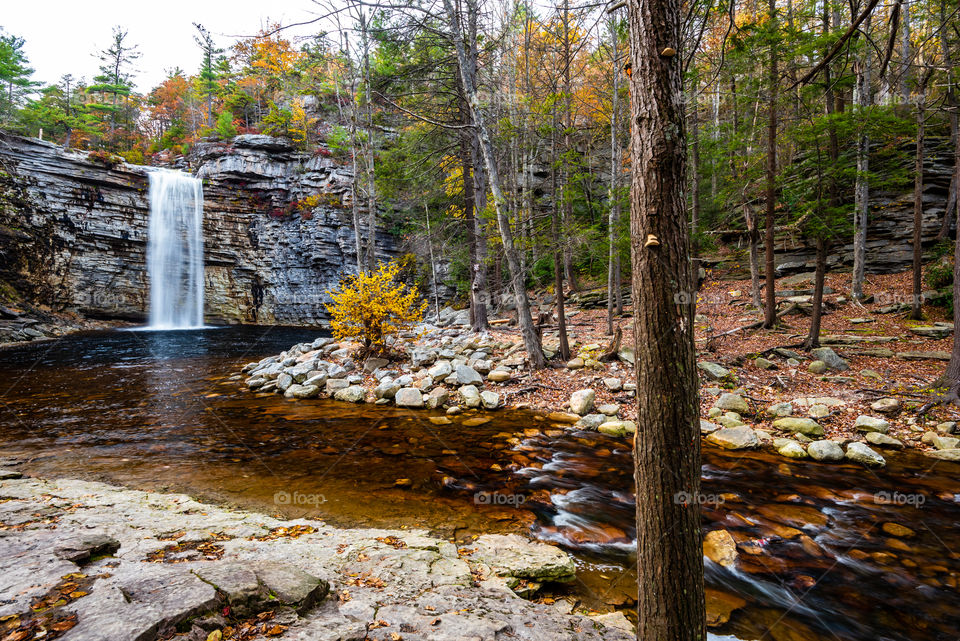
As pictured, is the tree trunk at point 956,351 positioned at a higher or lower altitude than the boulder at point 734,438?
higher

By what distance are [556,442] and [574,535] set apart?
7.99 feet

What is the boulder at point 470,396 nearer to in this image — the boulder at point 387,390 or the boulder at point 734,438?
the boulder at point 387,390

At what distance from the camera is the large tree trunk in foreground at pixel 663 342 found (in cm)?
174

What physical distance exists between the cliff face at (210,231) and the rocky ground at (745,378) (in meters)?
17.4

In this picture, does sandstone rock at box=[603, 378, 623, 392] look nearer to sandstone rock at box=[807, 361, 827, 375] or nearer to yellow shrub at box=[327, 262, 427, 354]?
sandstone rock at box=[807, 361, 827, 375]

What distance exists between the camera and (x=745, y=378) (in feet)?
26.7

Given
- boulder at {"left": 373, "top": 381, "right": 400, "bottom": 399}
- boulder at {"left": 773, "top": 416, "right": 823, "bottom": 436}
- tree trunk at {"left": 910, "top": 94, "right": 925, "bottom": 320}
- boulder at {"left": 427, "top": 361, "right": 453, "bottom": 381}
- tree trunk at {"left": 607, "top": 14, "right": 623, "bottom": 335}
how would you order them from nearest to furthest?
1. boulder at {"left": 773, "top": 416, "right": 823, "bottom": 436}
2. boulder at {"left": 373, "top": 381, "right": 400, "bottom": 399}
3. boulder at {"left": 427, "top": 361, "right": 453, "bottom": 381}
4. tree trunk at {"left": 910, "top": 94, "right": 925, "bottom": 320}
5. tree trunk at {"left": 607, "top": 14, "right": 623, "bottom": 335}

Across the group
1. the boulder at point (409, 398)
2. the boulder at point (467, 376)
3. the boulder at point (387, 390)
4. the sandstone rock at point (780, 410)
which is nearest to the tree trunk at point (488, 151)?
the boulder at point (467, 376)

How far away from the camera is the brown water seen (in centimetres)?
319

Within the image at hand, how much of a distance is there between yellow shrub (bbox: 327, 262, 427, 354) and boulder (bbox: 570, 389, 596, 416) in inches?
194

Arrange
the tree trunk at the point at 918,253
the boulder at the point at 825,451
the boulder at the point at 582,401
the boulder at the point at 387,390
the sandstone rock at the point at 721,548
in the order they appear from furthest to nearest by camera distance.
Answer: the tree trunk at the point at 918,253 < the boulder at the point at 387,390 < the boulder at the point at 582,401 < the boulder at the point at 825,451 < the sandstone rock at the point at 721,548

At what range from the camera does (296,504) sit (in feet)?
14.1

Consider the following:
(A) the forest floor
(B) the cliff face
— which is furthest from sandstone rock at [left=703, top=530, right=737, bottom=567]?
(B) the cliff face

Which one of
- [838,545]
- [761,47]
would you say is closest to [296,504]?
[838,545]
